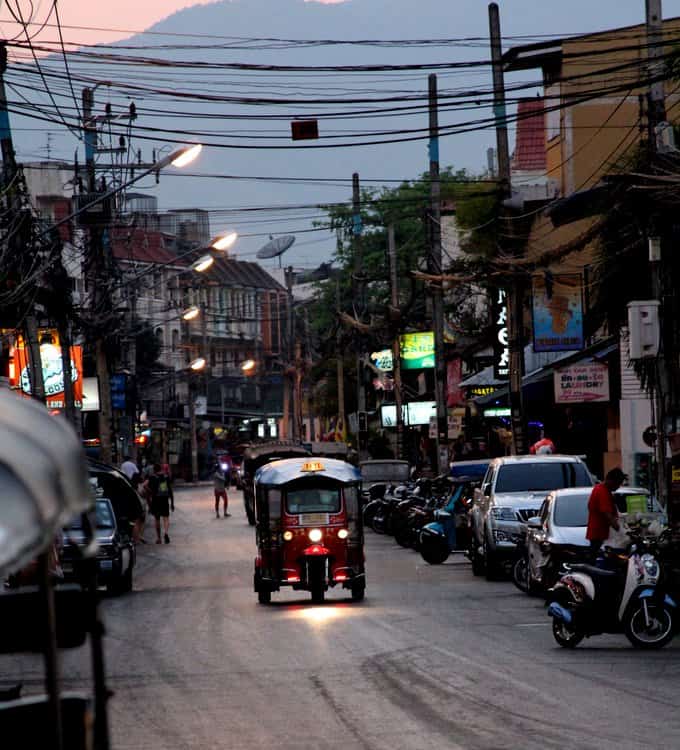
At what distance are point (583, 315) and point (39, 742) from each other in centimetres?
3449

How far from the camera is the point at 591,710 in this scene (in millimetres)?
14297

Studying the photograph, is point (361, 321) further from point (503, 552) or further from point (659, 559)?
point (659, 559)

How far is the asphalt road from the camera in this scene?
13.2 metres

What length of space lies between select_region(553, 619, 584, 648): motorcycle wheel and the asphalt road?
196 millimetres


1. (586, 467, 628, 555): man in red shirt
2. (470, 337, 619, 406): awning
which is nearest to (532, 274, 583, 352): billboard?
(470, 337, 619, 406): awning

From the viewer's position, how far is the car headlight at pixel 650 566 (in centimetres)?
1942

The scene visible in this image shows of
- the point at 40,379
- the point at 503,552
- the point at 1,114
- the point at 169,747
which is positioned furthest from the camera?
the point at 40,379

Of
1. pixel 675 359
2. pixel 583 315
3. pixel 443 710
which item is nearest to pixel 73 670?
pixel 443 710

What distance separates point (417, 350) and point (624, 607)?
5618cm

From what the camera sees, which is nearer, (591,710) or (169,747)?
(169,747)

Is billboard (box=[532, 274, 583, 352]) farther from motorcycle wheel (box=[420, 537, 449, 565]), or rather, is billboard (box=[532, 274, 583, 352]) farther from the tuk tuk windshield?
the tuk tuk windshield

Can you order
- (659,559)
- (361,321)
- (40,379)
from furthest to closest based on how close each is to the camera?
(361,321) → (40,379) → (659,559)

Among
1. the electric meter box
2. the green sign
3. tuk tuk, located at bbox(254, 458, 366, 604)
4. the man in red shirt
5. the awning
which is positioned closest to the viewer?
the man in red shirt

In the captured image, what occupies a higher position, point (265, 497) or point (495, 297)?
point (495, 297)
